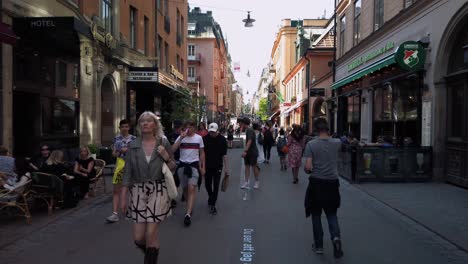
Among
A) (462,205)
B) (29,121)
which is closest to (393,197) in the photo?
(462,205)

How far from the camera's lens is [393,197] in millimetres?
9242

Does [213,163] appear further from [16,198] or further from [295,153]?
[295,153]

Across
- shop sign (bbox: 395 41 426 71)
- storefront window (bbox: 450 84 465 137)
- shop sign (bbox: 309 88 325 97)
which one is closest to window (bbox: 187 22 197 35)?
shop sign (bbox: 309 88 325 97)

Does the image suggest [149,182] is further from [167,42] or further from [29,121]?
[167,42]

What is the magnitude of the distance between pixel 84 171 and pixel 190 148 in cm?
275

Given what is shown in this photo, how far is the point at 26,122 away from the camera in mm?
11750

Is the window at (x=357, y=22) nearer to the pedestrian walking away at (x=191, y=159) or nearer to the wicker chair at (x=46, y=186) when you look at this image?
the pedestrian walking away at (x=191, y=159)

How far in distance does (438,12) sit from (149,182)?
1033 centimetres

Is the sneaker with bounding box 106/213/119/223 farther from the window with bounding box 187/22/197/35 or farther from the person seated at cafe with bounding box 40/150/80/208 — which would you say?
the window with bounding box 187/22/197/35

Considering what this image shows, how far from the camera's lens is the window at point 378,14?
16.4 metres

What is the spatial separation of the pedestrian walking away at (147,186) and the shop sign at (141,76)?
14.6 metres

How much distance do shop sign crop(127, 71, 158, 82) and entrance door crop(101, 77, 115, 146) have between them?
1.35m

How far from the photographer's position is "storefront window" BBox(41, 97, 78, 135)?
1231cm

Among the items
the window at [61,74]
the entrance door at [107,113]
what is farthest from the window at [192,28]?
the window at [61,74]
